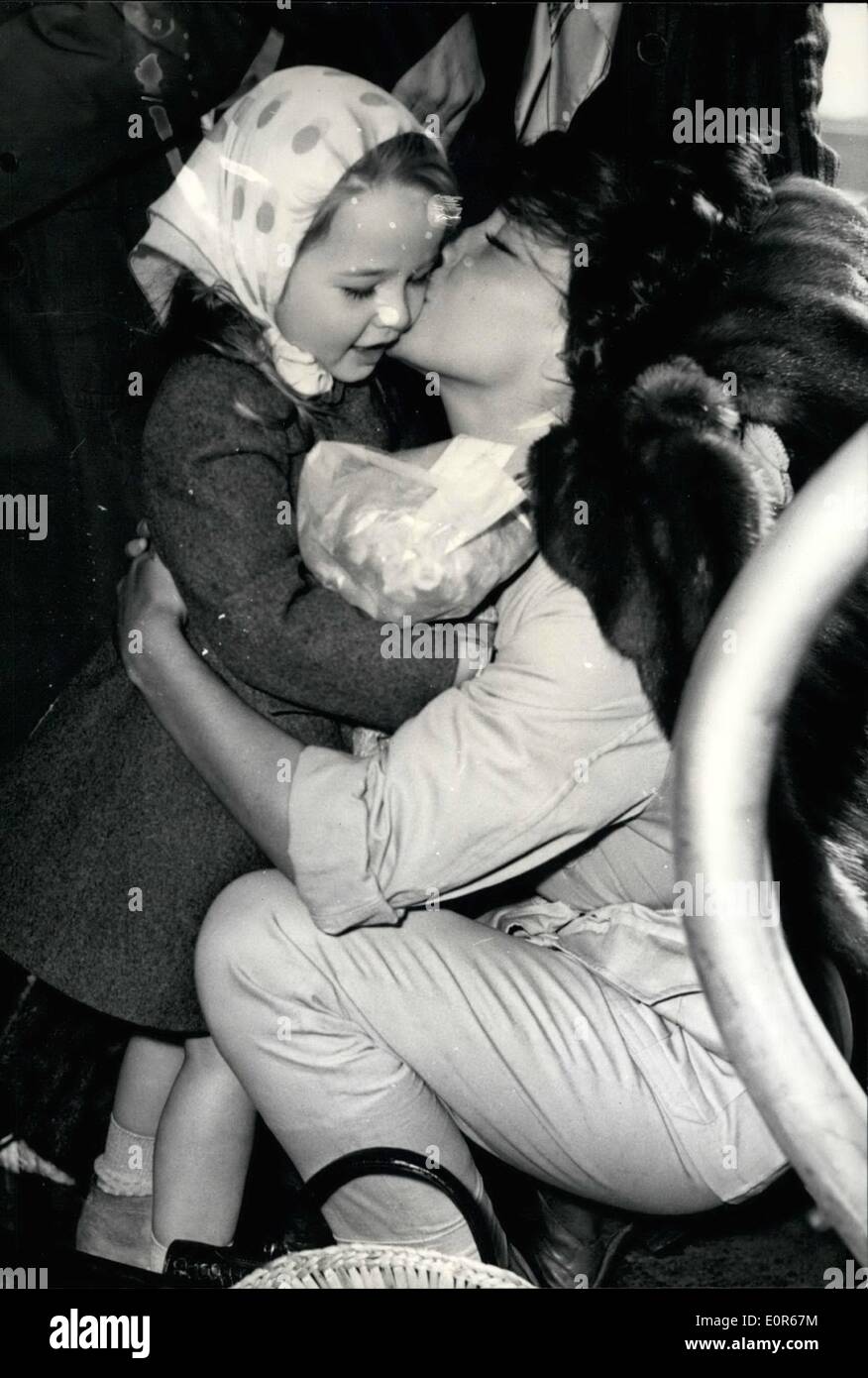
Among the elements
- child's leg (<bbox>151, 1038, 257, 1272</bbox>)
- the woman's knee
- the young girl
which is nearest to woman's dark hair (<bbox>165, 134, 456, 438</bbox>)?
the young girl

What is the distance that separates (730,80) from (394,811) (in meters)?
0.67

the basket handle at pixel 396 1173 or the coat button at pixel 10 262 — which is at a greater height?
the coat button at pixel 10 262

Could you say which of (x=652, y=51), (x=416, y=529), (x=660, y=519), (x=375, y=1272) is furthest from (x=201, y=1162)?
(x=652, y=51)

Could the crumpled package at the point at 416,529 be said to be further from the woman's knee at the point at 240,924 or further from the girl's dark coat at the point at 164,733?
the woman's knee at the point at 240,924

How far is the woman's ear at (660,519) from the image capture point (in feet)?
3.68

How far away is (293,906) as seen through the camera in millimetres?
1219

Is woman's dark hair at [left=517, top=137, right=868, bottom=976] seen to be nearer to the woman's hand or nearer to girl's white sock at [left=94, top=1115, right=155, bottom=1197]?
the woman's hand

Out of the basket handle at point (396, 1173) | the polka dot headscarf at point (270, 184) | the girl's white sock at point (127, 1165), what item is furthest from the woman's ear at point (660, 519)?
the girl's white sock at point (127, 1165)

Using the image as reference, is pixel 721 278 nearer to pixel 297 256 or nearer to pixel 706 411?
pixel 706 411

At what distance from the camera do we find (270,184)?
119 cm

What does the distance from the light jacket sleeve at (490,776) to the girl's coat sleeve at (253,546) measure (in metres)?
0.06

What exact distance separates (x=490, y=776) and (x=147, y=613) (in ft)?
1.20

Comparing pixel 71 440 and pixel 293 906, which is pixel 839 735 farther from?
pixel 71 440

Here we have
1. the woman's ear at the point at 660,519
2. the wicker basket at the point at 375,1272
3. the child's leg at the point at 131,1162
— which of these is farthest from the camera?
the child's leg at the point at 131,1162
